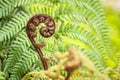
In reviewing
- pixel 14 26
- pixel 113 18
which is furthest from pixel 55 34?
pixel 113 18

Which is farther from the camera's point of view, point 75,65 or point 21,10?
point 21,10

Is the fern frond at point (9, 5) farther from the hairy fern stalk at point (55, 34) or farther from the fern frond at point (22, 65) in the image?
the fern frond at point (22, 65)

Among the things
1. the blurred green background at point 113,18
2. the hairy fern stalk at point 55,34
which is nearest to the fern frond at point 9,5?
the hairy fern stalk at point 55,34

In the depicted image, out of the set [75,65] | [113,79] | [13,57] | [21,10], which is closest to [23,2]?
[21,10]

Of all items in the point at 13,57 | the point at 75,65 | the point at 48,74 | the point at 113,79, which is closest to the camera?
the point at 75,65

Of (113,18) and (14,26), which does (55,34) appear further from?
(113,18)

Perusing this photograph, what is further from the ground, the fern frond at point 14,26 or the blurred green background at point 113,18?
the blurred green background at point 113,18

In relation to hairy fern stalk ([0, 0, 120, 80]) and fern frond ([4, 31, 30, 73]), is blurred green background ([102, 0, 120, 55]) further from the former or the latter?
fern frond ([4, 31, 30, 73])

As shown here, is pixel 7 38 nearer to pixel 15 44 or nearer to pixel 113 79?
pixel 15 44
